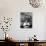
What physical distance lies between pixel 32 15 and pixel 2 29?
4.57 feet

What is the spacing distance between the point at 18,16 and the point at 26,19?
1.20 ft

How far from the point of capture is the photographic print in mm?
5555

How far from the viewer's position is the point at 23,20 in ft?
18.3

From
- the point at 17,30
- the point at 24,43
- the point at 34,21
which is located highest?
the point at 34,21

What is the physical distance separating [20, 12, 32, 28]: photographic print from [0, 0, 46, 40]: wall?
129mm

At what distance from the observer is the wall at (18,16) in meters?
5.47

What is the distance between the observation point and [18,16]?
218 inches

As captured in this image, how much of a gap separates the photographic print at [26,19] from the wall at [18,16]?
5.1 inches

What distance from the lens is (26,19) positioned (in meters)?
5.59

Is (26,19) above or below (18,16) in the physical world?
below

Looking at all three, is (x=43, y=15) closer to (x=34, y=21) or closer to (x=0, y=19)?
(x=34, y=21)

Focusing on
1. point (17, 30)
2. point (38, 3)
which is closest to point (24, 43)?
point (17, 30)

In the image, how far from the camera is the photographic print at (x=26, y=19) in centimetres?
555

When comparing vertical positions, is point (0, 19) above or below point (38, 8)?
→ below
